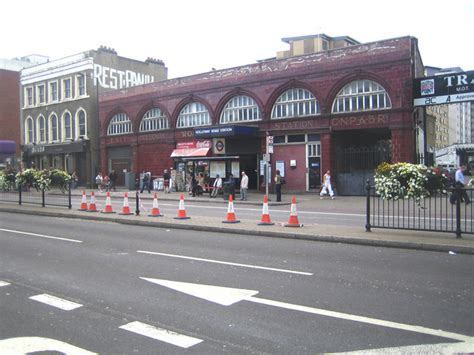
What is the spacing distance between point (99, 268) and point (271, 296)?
11.2 feet

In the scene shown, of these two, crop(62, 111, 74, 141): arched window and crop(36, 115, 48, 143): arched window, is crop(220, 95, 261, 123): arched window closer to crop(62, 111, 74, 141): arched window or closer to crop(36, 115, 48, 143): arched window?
crop(62, 111, 74, 141): arched window

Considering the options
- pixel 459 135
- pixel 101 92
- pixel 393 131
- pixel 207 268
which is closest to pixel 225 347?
pixel 207 268

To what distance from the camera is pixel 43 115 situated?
164 feet

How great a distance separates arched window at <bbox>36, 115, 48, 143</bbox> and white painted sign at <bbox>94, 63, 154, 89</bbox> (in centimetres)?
970

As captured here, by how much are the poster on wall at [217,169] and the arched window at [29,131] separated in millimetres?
28261

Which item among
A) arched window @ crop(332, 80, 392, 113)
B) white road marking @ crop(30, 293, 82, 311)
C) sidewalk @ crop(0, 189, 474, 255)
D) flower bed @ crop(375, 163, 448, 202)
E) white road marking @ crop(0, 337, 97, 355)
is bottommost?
white road marking @ crop(0, 337, 97, 355)

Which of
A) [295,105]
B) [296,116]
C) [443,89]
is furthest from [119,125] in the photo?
[443,89]

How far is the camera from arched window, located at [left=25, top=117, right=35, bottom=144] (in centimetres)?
5175

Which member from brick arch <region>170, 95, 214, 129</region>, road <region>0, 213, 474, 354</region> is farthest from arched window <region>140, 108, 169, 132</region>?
road <region>0, 213, 474, 354</region>

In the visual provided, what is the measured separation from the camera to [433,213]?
11.4 meters

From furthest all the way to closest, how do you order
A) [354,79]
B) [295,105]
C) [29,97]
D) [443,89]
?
[29,97], [295,105], [354,79], [443,89]

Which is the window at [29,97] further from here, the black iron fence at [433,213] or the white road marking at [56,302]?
the white road marking at [56,302]

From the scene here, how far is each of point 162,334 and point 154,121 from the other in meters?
35.6

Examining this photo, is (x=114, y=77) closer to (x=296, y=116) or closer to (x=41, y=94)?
(x=41, y=94)
